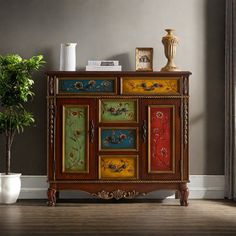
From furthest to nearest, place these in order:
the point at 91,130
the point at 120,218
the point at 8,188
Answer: the point at 8,188 < the point at 91,130 < the point at 120,218

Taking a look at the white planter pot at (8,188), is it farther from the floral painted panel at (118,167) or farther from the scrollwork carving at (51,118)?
the floral painted panel at (118,167)

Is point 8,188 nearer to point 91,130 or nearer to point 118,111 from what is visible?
point 91,130

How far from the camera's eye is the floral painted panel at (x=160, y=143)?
4.54 metres

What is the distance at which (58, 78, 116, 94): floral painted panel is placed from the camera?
4539 millimetres

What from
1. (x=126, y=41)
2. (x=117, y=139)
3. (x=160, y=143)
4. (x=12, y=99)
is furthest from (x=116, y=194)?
(x=126, y=41)

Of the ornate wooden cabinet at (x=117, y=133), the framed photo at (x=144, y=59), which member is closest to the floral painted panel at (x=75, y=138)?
the ornate wooden cabinet at (x=117, y=133)

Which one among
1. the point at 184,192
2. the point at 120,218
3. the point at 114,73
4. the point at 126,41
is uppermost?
the point at 126,41

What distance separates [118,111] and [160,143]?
0.44 meters

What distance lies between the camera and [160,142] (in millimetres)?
4539

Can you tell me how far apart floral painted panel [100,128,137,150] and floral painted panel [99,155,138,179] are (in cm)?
8

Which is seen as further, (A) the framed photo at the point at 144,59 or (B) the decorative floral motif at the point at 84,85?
(A) the framed photo at the point at 144,59

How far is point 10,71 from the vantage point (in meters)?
4.66

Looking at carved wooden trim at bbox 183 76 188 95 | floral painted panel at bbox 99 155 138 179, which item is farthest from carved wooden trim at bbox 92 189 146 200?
carved wooden trim at bbox 183 76 188 95

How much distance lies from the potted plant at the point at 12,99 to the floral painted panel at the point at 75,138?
1.28ft
